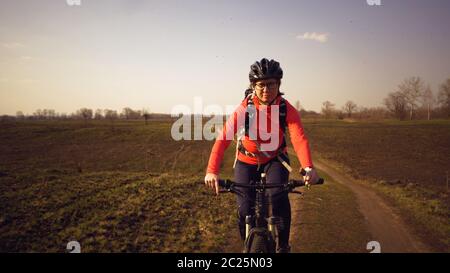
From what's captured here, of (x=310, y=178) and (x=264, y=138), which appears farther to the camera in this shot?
(x=264, y=138)

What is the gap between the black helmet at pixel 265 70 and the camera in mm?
4309

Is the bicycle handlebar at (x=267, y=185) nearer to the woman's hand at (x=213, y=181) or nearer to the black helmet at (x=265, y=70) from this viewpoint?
the woman's hand at (x=213, y=181)

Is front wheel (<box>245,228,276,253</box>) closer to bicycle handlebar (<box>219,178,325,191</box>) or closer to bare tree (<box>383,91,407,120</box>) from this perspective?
bicycle handlebar (<box>219,178,325,191</box>)

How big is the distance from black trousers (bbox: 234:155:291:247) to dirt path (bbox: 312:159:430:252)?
13.0 ft

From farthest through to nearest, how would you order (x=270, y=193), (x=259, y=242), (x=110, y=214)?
(x=110, y=214), (x=270, y=193), (x=259, y=242)

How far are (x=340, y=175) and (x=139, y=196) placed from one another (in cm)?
1334

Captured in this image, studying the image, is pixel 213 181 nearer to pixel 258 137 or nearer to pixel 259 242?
pixel 259 242

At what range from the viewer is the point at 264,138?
4.49 m

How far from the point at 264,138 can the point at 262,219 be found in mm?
1332

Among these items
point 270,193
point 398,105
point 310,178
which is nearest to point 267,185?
point 270,193

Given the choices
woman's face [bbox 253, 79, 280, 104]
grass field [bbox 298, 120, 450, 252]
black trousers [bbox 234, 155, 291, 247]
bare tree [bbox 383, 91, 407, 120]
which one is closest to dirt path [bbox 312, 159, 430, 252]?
grass field [bbox 298, 120, 450, 252]

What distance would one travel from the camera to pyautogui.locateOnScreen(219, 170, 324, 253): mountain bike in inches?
140

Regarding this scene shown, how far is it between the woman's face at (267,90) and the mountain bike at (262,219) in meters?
1.29
